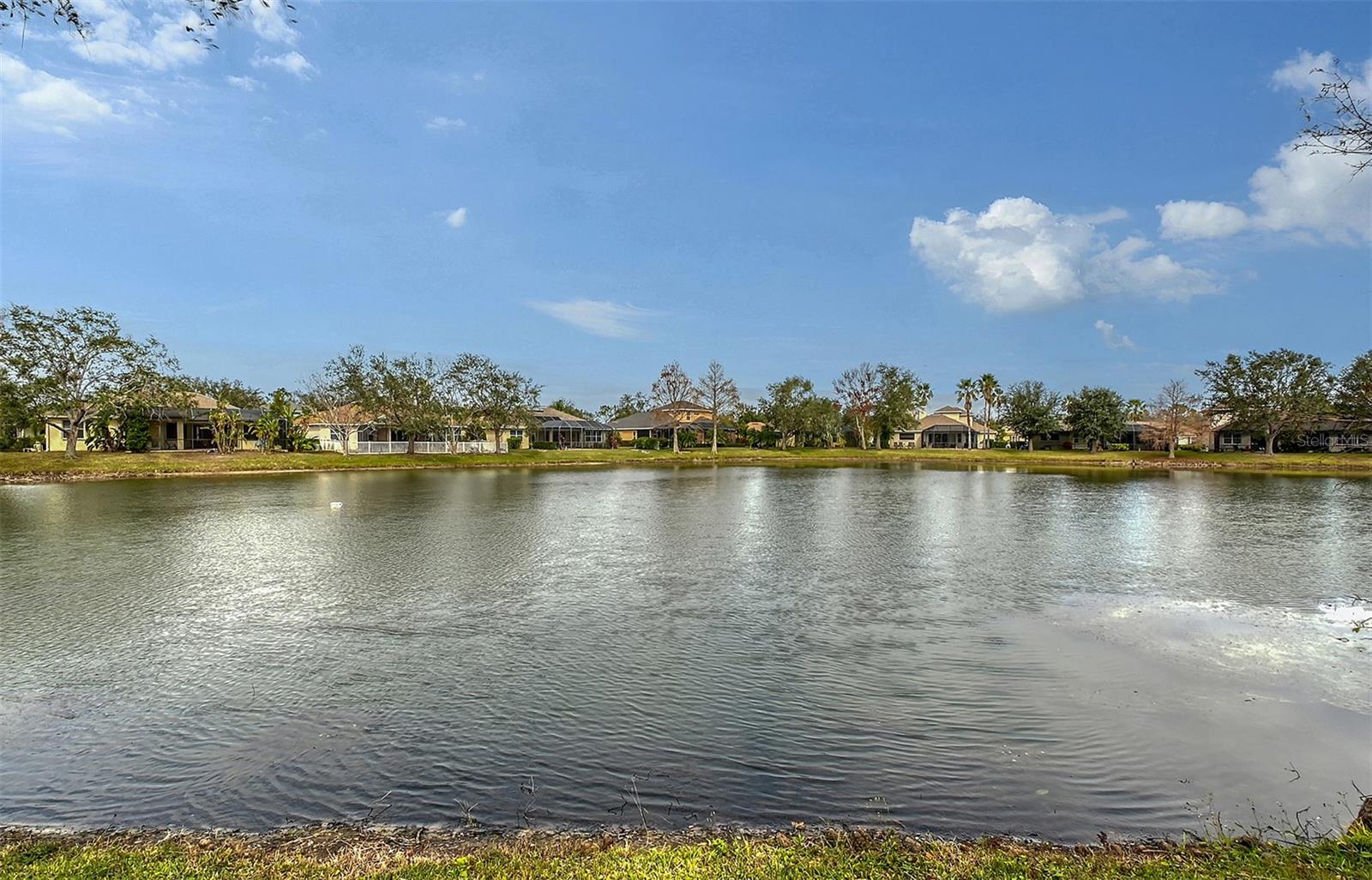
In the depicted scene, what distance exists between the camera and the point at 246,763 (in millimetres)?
6809

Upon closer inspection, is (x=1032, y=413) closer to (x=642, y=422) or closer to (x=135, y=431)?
(x=642, y=422)

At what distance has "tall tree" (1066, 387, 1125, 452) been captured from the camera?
8394cm

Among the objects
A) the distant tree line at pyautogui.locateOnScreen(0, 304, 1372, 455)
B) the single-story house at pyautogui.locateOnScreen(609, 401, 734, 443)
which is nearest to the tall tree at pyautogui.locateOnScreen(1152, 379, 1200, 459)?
the distant tree line at pyautogui.locateOnScreen(0, 304, 1372, 455)

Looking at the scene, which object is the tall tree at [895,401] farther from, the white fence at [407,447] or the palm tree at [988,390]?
the white fence at [407,447]

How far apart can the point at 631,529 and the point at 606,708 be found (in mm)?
15832

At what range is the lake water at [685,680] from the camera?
6.12 m

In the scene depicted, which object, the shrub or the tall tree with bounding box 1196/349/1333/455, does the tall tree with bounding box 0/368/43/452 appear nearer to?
the shrub

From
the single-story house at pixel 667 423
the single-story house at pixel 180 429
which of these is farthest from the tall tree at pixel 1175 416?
the single-story house at pixel 180 429

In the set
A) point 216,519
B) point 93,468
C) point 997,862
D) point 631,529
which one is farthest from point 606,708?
point 93,468

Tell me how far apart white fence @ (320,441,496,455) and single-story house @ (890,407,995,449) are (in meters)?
58.2

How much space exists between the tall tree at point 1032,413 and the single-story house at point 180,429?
89.3 meters

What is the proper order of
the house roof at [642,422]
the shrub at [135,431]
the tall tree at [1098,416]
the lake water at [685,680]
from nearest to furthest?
1. the lake water at [685,680]
2. the shrub at [135,431]
3. the tall tree at [1098,416]
4. the house roof at [642,422]

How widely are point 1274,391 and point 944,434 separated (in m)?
41.1

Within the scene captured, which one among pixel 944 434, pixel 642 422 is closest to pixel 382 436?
pixel 642 422
